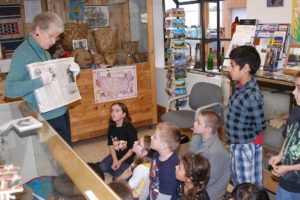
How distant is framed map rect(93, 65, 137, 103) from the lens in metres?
4.18

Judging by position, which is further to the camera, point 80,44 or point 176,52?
point 80,44

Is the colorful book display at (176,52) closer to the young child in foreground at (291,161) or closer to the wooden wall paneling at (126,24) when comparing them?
the wooden wall paneling at (126,24)

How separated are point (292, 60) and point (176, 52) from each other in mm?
1667

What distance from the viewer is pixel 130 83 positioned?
14.4 ft

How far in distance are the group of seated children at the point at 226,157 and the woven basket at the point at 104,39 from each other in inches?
89.0

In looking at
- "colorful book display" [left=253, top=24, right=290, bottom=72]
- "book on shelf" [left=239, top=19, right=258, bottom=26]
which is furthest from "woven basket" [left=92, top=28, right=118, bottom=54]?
"colorful book display" [left=253, top=24, right=290, bottom=72]

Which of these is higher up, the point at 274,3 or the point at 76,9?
the point at 76,9

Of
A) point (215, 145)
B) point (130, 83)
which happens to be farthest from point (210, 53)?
point (215, 145)

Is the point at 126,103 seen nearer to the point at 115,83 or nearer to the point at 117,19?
the point at 115,83

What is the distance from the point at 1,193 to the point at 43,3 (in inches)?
151

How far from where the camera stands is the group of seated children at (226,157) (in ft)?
6.14

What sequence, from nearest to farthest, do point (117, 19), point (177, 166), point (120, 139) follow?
point (177, 166) < point (120, 139) < point (117, 19)

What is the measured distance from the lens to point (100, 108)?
13.9 ft

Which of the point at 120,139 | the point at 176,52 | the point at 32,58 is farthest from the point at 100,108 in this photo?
the point at 32,58
